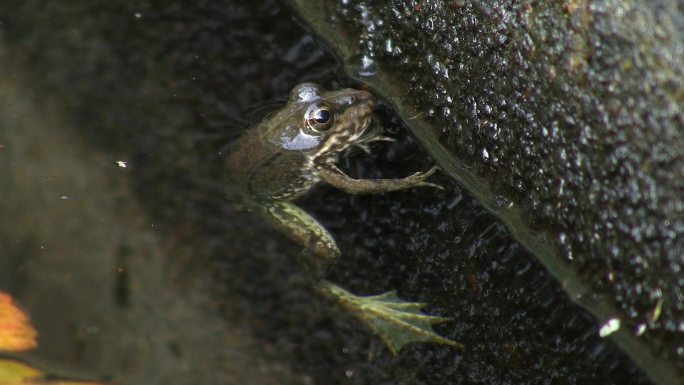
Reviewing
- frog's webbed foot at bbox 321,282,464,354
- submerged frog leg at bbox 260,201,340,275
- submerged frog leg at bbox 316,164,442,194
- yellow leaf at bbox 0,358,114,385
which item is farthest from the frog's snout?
yellow leaf at bbox 0,358,114,385

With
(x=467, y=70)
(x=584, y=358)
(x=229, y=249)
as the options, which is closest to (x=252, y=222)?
(x=229, y=249)

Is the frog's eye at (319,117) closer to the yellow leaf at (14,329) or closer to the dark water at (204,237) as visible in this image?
the dark water at (204,237)

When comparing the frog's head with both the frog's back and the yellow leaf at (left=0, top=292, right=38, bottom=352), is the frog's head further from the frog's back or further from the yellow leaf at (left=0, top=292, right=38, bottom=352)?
the yellow leaf at (left=0, top=292, right=38, bottom=352)

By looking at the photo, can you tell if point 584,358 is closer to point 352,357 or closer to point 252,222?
point 352,357

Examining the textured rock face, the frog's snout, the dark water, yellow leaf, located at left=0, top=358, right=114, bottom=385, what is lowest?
yellow leaf, located at left=0, top=358, right=114, bottom=385

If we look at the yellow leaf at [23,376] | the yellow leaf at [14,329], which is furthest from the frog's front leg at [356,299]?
the yellow leaf at [14,329]

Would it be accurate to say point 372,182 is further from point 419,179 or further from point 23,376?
point 23,376

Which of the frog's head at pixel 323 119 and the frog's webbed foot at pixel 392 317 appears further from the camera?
the frog's head at pixel 323 119

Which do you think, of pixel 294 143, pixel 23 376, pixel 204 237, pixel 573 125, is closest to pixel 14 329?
pixel 23 376
